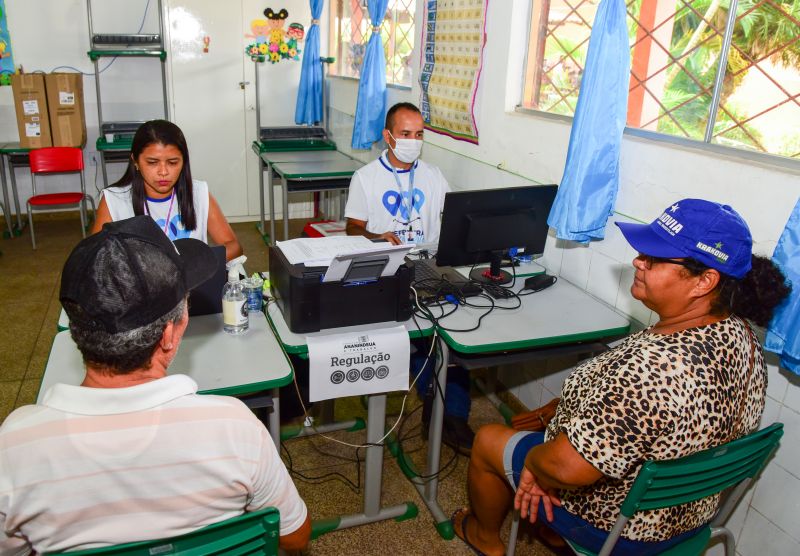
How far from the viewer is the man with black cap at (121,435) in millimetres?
938

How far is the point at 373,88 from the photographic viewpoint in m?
4.11

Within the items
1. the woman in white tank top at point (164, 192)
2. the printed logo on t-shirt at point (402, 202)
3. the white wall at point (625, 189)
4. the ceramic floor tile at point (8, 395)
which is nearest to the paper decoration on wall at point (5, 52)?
the ceramic floor tile at point (8, 395)

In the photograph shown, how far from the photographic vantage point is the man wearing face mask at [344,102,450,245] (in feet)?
9.59

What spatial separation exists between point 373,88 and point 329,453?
8.24 feet

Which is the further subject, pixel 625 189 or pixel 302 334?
pixel 625 189

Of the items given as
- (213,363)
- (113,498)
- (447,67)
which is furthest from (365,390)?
(447,67)

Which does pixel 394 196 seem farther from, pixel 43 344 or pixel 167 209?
pixel 43 344

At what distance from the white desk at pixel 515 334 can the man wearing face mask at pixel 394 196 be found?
81 centimetres

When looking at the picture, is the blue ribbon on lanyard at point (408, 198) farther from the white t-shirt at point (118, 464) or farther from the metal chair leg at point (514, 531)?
→ the white t-shirt at point (118, 464)

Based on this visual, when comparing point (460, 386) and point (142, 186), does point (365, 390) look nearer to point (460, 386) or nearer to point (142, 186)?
point (460, 386)

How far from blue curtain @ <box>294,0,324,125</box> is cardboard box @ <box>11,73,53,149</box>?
2.02 meters

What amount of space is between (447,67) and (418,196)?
2.81 ft

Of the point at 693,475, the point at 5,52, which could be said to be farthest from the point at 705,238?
the point at 5,52

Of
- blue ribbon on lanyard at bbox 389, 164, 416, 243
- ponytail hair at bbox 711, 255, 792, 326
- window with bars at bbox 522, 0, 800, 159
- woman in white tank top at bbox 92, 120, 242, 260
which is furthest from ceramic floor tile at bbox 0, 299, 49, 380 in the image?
ponytail hair at bbox 711, 255, 792, 326
